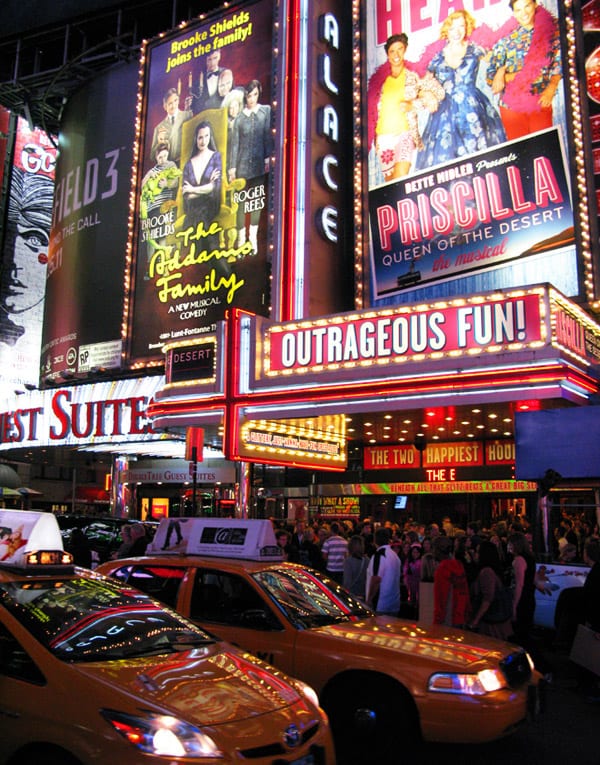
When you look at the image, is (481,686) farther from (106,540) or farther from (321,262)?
(321,262)

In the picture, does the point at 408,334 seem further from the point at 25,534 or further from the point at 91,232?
the point at 91,232

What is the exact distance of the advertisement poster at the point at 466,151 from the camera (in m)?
19.5

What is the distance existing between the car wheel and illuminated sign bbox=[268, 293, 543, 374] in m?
8.41

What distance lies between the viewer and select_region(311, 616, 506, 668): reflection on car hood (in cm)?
628

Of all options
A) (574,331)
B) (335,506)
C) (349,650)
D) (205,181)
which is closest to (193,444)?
(574,331)

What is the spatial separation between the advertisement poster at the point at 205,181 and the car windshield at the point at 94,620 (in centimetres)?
1921

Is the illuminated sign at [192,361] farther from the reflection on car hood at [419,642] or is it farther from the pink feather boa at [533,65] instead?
the reflection on car hood at [419,642]

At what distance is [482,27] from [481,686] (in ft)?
66.3

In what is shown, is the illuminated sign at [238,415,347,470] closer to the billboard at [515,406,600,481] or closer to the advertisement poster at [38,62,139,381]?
the billboard at [515,406,600,481]

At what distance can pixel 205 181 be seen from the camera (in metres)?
27.1

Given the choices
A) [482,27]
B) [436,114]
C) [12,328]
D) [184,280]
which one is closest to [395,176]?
[436,114]

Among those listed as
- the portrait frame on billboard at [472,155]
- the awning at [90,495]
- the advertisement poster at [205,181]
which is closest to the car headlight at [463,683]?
the portrait frame on billboard at [472,155]

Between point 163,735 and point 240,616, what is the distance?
284 cm

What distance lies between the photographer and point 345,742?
6.38 m
